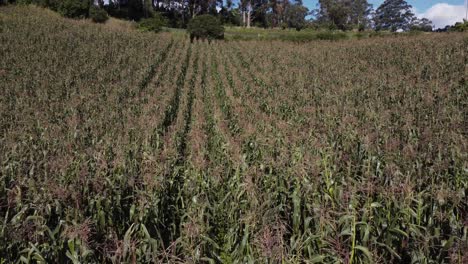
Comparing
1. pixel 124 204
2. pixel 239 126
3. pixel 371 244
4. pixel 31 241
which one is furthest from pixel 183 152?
pixel 371 244

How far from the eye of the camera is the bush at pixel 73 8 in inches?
1337

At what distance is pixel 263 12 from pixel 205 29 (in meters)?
44.0

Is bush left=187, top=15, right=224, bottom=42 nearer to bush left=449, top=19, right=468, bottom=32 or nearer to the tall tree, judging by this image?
bush left=449, top=19, right=468, bottom=32

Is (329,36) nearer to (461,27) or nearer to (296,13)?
(461,27)

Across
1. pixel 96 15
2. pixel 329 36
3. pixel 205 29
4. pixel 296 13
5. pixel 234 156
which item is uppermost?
pixel 296 13

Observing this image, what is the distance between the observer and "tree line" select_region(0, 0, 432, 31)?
5291 cm

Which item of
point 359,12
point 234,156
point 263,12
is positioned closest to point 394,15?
point 359,12

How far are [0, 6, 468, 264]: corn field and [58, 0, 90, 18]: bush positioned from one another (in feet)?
53.1

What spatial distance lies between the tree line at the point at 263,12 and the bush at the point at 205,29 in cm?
1200

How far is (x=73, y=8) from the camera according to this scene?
3447 cm

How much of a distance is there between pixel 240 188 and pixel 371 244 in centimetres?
175

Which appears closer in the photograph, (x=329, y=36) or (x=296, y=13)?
(x=329, y=36)

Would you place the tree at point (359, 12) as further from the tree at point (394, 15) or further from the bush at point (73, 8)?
the bush at point (73, 8)

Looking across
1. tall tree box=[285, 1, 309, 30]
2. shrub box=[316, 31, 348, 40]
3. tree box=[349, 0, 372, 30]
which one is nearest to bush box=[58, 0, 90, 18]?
shrub box=[316, 31, 348, 40]
